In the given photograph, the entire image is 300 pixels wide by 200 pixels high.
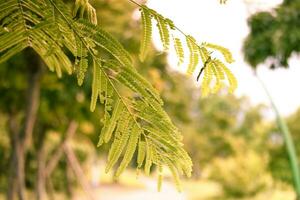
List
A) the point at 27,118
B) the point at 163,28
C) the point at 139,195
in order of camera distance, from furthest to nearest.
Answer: the point at 139,195, the point at 27,118, the point at 163,28

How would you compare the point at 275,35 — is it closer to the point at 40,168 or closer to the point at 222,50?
the point at 40,168

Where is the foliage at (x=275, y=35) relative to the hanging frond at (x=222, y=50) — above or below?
above

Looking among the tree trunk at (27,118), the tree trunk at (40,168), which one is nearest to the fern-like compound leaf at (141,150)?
the tree trunk at (27,118)

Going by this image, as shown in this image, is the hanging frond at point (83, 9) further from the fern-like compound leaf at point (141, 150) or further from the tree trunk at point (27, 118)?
the tree trunk at point (27, 118)

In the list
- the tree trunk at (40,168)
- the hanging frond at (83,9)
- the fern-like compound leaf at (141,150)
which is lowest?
the fern-like compound leaf at (141,150)

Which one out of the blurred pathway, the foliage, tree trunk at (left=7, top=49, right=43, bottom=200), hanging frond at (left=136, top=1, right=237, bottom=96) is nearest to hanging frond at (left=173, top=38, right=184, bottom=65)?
hanging frond at (left=136, top=1, right=237, bottom=96)

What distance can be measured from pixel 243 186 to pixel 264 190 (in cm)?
138

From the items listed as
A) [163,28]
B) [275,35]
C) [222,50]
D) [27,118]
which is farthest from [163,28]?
[275,35]

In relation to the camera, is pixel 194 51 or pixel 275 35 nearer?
pixel 194 51

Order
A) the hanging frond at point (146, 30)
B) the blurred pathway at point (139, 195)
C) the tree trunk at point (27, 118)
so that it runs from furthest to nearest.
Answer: the blurred pathway at point (139, 195), the tree trunk at point (27, 118), the hanging frond at point (146, 30)

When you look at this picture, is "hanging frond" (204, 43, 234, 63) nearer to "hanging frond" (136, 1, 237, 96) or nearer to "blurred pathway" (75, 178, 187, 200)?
"hanging frond" (136, 1, 237, 96)

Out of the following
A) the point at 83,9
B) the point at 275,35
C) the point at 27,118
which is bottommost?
the point at 83,9

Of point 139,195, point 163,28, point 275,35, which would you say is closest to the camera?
point 163,28

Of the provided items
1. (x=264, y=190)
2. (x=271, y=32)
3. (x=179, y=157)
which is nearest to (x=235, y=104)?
(x=264, y=190)
